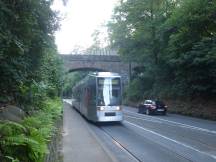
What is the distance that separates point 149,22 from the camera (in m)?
49.9

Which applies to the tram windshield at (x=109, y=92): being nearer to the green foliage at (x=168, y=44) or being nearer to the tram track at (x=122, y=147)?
the tram track at (x=122, y=147)

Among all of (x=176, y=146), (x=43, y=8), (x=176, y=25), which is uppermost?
(x=176, y=25)

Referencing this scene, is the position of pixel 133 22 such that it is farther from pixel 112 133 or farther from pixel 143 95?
pixel 112 133

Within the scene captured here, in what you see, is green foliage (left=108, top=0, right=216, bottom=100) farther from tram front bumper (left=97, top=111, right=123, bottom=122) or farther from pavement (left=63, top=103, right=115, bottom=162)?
pavement (left=63, top=103, right=115, bottom=162)

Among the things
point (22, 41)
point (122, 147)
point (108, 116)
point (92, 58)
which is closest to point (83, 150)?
point (122, 147)

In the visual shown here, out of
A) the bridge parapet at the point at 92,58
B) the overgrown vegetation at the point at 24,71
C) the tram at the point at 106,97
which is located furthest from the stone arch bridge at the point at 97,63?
the overgrown vegetation at the point at 24,71

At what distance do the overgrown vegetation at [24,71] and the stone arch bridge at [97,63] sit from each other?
1832 inches

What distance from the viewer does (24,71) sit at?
12141 millimetres

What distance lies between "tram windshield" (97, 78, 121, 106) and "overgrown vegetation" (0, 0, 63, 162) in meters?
8.05

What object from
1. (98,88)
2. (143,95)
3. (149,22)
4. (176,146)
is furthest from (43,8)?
(143,95)

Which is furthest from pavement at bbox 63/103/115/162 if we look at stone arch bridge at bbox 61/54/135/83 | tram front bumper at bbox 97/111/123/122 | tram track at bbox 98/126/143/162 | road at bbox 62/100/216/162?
stone arch bridge at bbox 61/54/135/83

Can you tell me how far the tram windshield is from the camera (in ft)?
77.5

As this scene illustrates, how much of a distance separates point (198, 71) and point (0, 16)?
2718cm

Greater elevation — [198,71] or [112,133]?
[198,71]
